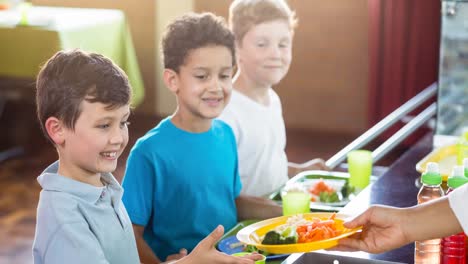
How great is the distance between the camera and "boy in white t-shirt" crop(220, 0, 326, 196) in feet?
9.48

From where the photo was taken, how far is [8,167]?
5.70 m

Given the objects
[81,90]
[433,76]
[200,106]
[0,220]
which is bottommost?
[0,220]

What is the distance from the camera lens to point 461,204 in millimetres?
1797

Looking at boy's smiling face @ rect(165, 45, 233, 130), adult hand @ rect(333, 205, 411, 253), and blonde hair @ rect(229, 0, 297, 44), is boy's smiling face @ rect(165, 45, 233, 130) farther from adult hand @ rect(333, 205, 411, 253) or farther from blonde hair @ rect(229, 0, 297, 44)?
adult hand @ rect(333, 205, 411, 253)

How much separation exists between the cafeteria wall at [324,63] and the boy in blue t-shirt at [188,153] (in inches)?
152

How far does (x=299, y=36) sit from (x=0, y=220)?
111 inches

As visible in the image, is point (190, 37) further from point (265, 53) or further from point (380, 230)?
point (380, 230)

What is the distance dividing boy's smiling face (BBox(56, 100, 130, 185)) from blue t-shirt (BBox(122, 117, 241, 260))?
0.50 metres

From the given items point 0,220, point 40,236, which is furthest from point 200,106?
point 0,220

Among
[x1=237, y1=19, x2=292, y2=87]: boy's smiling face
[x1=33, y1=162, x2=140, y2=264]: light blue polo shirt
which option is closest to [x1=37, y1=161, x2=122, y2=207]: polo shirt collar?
[x1=33, y1=162, x2=140, y2=264]: light blue polo shirt

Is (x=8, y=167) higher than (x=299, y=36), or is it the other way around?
(x=299, y=36)

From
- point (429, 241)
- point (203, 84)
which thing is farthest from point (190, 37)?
point (429, 241)

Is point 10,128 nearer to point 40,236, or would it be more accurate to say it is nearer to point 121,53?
point 121,53

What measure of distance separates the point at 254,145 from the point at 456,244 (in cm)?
109
